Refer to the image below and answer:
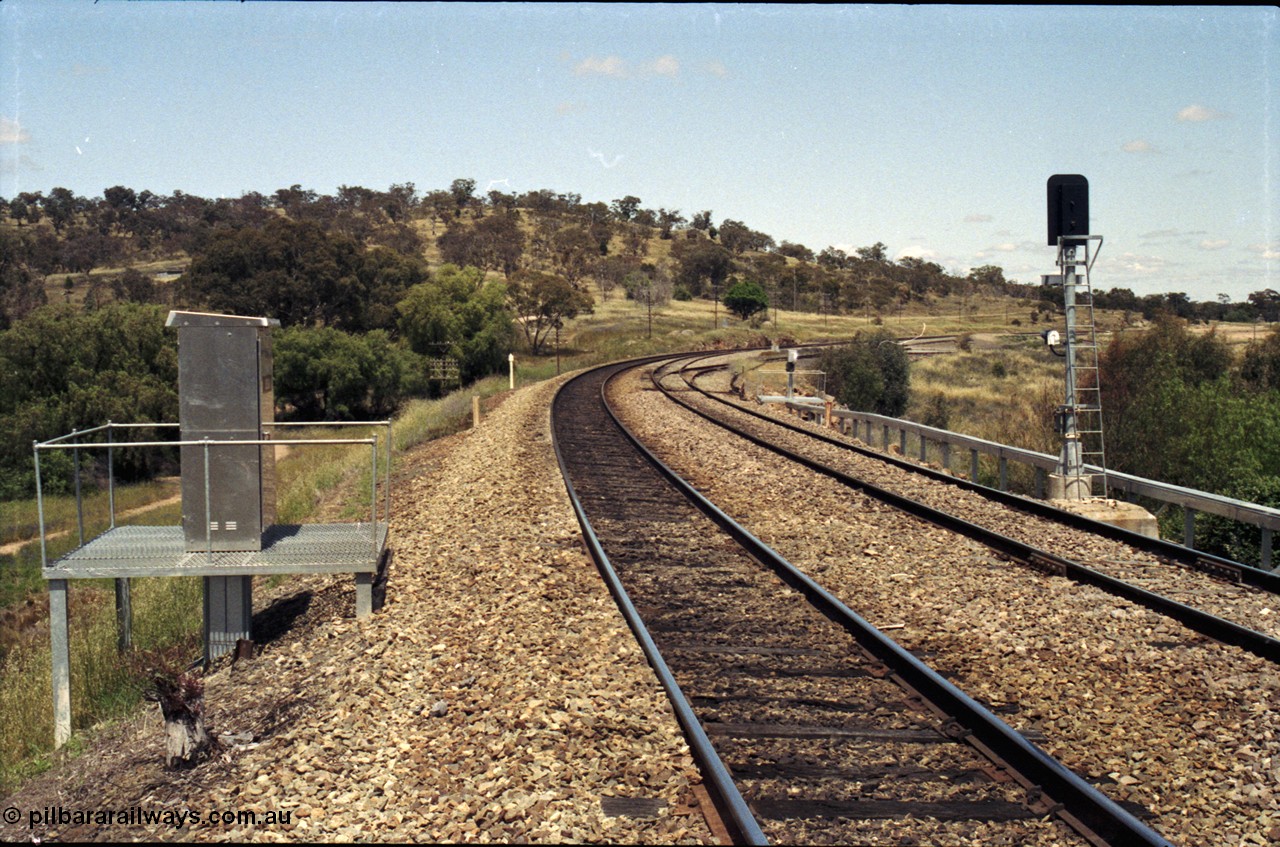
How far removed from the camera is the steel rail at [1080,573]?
7.36 meters

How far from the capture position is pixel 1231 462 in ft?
64.3

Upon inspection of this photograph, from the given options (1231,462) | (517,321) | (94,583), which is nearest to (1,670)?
(94,583)

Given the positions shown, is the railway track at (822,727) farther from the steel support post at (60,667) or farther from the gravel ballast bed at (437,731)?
the steel support post at (60,667)

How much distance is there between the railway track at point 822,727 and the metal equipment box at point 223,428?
299 centimetres

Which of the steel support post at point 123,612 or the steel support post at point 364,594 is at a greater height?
the steel support post at point 364,594

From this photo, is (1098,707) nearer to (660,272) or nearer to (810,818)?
(810,818)

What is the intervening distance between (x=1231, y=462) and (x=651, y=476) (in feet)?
36.3

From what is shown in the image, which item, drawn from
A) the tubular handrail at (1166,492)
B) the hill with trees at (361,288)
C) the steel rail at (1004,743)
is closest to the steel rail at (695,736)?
the steel rail at (1004,743)

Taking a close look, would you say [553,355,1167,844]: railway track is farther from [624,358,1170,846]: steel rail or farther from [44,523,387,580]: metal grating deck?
[44,523,387,580]: metal grating deck

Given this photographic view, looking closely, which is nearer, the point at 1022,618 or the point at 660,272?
the point at 1022,618

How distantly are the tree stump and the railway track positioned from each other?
2.60 m

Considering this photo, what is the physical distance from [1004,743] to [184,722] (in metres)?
4.38

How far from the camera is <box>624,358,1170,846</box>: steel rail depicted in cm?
457

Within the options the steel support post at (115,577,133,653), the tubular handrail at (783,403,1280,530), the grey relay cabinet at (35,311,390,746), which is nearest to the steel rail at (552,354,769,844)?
the grey relay cabinet at (35,311,390,746)
